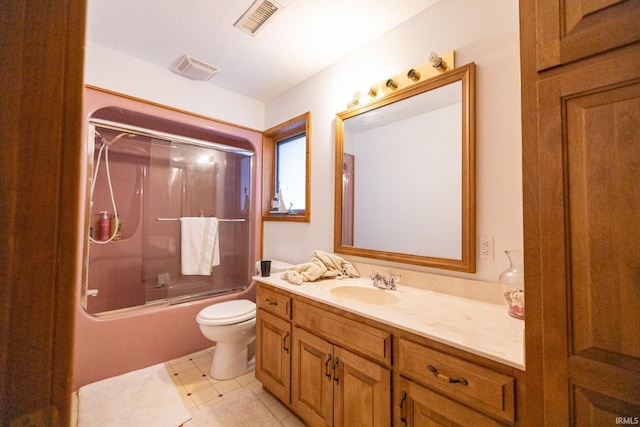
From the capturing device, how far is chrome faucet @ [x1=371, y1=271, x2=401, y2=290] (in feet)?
4.77

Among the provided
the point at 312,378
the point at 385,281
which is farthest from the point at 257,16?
the point at 312,378

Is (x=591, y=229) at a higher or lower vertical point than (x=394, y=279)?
higher

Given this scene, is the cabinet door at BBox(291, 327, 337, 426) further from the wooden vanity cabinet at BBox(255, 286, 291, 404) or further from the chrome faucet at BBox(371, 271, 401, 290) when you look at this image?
the chrome faucet at BBox(371, 271, 401, 290)

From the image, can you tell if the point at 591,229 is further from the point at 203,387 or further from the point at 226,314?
the point at 203,387

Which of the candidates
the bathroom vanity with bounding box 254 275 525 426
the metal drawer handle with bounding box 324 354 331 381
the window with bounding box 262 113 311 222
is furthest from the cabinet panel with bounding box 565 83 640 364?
the window with bounding box 262 113 311 222

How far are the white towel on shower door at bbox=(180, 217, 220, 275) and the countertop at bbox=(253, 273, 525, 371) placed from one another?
3.87 feet

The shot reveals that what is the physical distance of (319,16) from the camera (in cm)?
156

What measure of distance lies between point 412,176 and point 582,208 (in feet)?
3.29

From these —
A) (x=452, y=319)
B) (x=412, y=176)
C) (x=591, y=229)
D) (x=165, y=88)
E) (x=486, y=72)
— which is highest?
(x=165, y=88)

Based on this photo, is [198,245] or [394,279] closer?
[394,279]

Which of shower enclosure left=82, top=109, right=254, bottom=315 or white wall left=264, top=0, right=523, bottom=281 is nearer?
white wall left=264, top=0, right=523, bottom=281

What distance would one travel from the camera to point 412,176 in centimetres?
158

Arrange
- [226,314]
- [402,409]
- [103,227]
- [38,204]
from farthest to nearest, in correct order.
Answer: [103,227], [226,314], [402,409], [38,204]

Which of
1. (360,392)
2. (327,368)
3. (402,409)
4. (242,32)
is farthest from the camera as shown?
(242,32)
